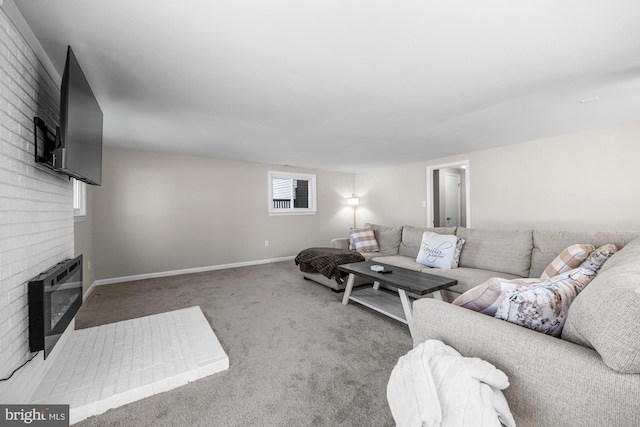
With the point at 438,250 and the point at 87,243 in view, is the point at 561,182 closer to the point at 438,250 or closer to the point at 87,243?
the point at 438,250

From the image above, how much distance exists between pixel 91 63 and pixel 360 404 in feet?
9.38

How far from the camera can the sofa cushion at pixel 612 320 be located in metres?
0.71

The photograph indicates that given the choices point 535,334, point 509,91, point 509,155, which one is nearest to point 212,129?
point 509,91

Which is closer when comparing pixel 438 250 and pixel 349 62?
pixel 349 62

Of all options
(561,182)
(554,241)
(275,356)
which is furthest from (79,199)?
(561,182)

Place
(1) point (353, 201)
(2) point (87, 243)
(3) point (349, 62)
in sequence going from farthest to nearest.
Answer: (1) point (353, 201) → (2) point (87, 243) → (3) point (349, 62)

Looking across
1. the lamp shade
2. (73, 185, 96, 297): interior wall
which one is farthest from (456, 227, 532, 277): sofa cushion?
(73, 185, 96, 297): interior wall

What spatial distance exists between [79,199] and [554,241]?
5.49 meters

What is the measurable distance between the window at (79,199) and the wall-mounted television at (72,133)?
1677 millimetres

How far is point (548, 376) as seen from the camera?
2.77ft

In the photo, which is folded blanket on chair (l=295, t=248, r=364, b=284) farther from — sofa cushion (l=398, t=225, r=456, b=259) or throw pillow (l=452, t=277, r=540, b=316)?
throw pillow (l=452, t=277, r=540, b=316)

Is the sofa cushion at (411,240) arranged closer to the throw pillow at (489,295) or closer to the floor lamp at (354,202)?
the floor lamp at (354,202)

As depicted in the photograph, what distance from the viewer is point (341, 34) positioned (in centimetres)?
153

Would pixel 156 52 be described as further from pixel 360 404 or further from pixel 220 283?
pixel 220 283
